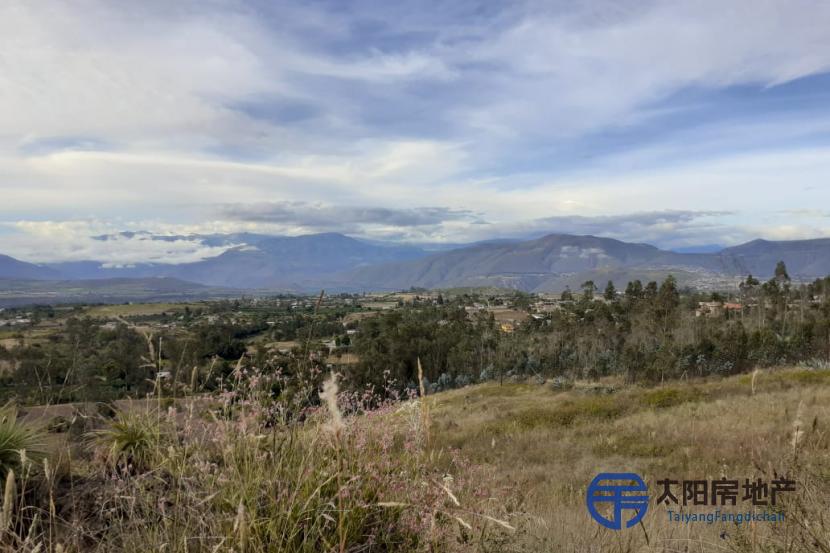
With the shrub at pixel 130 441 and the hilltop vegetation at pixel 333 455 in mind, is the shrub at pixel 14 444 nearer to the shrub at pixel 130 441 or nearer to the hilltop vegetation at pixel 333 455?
the hilltop vegetation at pixel 333 455

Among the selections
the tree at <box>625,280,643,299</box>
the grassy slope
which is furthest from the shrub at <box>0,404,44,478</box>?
the tree at <box>625,280,643,299</box>

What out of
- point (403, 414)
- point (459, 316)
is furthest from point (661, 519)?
point (459, 316)

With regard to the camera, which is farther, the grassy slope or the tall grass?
the grassy slope

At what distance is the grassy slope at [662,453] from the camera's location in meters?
3.14

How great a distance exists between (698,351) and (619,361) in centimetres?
667

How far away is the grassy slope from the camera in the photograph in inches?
124

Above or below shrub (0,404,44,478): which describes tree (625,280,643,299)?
below

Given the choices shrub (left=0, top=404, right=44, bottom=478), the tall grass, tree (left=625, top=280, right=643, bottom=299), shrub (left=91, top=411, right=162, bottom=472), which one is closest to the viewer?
the tall grass

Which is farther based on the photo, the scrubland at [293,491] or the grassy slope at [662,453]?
the grassy slope at [662,453]

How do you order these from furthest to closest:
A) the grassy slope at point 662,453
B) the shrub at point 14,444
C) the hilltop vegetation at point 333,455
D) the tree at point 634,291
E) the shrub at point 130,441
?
the tree at point 634,291 → the shrub at point 130,441 → the shrub at point 14,444 → the grassy slope at point 662,453 → the hilltop vegetation at point 333,455

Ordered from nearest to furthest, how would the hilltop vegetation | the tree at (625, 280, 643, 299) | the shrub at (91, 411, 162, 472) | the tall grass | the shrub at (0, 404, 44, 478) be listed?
the tall grass < the hilltop vegetation < the shrub at (0, 404, 44, 478) < the shrub at (91, 411, 162, 472) < the tree at (625, 280, 643, 299)

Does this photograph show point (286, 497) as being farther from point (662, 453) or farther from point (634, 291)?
point (634, 291)

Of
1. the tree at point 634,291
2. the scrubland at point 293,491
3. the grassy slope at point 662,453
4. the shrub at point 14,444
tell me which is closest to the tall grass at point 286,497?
the scrubland at point 293,491

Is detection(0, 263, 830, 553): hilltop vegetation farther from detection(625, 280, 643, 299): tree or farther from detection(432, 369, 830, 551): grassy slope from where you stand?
detection(625, 280, 643, 299): tree
